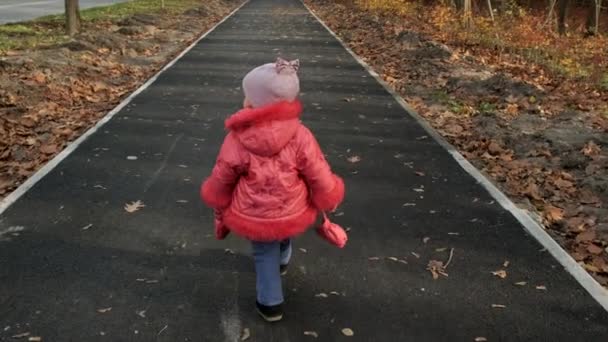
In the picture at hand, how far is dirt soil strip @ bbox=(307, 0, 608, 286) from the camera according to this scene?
17.6ft

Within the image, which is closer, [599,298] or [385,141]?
[599,298]

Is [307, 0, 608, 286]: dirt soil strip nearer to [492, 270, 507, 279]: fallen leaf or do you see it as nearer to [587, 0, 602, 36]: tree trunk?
[492, 270, 507, 279]: fallen leaf

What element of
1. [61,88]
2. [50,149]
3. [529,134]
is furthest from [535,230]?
[61,88]

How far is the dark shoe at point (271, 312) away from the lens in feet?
12.0

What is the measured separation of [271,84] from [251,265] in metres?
1.71

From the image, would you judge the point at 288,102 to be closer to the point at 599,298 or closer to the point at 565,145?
the point at 599,298

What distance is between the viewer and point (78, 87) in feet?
33.4

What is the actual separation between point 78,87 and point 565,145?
25.4 ft

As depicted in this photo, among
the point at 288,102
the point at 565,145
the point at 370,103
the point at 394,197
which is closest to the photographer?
the point at 288,102

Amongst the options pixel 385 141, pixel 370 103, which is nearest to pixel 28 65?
pixel 370 103

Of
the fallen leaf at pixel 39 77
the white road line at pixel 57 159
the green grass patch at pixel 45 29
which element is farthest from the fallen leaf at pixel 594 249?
the green grass patch at pixel 45 29

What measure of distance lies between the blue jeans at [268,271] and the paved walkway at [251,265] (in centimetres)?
19

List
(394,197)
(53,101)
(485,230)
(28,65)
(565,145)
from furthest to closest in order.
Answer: (28,65)
(53,101)
(565,145)
(394,197)
(485,230)

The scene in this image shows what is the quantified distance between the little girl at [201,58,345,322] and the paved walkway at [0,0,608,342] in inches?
25.1
